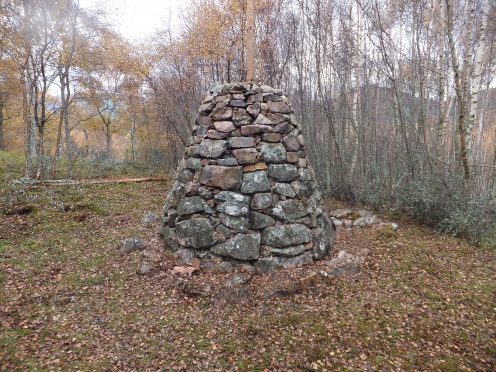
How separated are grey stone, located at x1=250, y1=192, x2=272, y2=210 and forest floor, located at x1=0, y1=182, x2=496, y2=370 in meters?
1.03

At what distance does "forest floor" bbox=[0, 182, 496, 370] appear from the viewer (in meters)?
2.94

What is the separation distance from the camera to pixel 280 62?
31.5 feet

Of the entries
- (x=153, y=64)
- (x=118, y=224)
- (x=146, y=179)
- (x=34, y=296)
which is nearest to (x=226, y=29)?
(x=153, y=64)

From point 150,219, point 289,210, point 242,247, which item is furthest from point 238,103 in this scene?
point 150,219

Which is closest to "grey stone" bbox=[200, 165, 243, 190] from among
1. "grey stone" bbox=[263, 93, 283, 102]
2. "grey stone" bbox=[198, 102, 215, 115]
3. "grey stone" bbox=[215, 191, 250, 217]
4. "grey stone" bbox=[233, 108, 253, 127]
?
"grey stone" bbox=[215, 191, 250, 217]

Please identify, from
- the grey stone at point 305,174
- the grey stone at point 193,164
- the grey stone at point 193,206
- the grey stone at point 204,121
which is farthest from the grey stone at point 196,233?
the grey stone at point 305,174

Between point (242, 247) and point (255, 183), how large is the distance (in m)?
0.99

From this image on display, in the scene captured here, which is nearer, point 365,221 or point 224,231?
point 224,231

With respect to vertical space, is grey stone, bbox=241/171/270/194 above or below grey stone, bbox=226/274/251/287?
above

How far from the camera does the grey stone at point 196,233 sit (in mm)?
4422

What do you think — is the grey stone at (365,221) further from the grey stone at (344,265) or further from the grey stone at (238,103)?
the grey stone at (238,103)

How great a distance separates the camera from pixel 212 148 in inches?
181

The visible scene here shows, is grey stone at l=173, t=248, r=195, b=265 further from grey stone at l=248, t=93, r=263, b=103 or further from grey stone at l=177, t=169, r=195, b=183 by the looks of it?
grey stone at l=248, t=93, r=263, b=103

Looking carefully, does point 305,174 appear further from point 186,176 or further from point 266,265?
point 186,176
